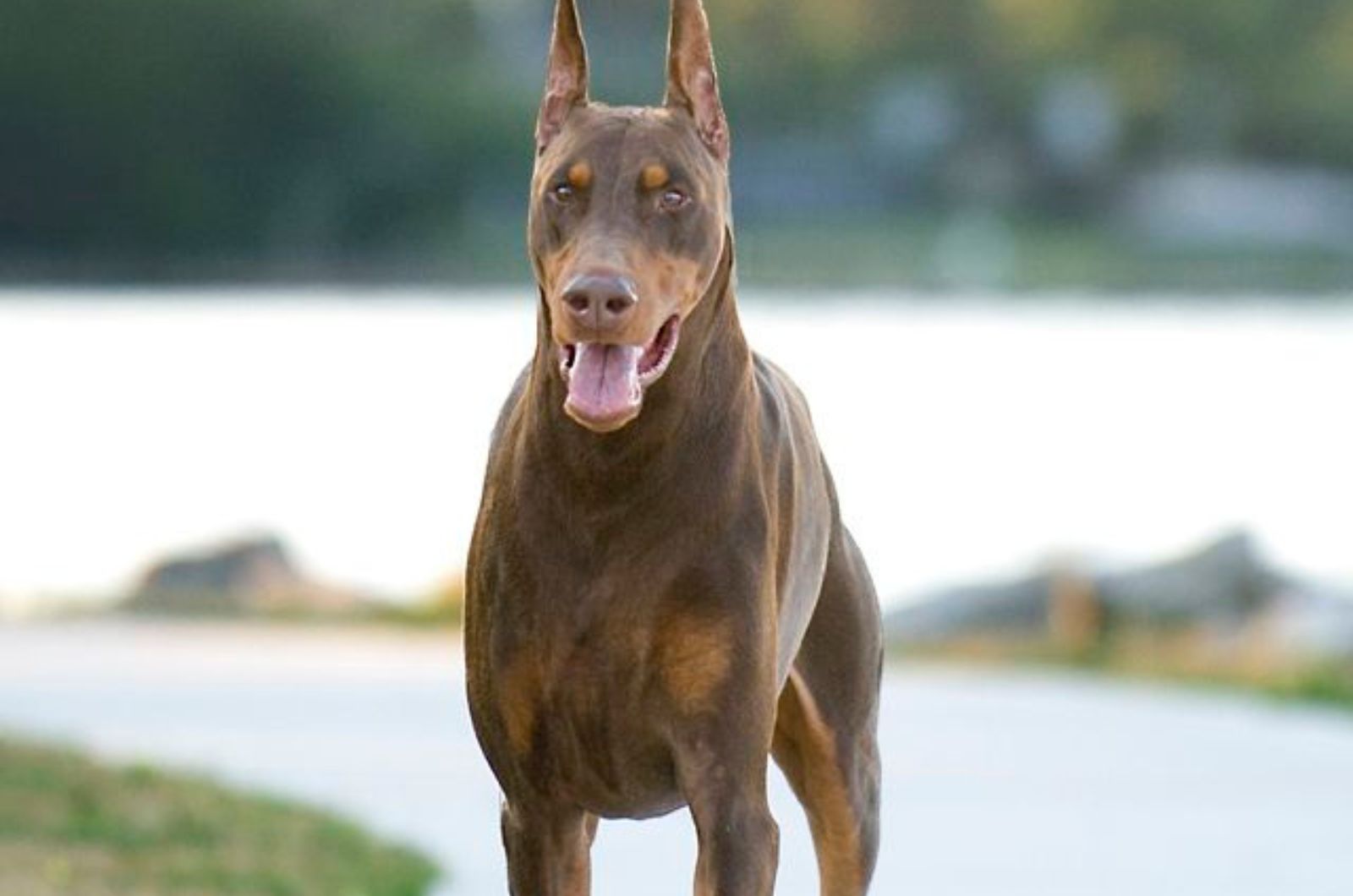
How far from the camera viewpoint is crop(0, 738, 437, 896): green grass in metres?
10.8

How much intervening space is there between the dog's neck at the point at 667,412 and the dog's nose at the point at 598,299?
407mm

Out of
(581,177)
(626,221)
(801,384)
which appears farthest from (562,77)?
(801,384)

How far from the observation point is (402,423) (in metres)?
41.4

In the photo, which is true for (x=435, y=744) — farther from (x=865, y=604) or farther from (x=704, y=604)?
(x=704, y=604)

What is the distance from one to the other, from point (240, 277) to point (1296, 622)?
179 ft

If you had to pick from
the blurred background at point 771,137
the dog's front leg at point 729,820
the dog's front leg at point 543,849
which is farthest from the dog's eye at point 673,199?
the blurred background at point 771,137

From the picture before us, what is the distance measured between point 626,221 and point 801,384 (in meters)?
28.6

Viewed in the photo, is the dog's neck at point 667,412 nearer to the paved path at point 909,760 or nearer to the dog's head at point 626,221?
the dog's head at point 626,221

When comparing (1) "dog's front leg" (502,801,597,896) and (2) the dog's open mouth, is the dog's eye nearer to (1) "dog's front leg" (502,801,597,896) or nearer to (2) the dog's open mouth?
(2) the dog's open mouth

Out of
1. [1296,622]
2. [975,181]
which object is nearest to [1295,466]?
[1296,622]

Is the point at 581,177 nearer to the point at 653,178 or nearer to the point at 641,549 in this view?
the point at 653,178

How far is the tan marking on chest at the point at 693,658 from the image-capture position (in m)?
7.16

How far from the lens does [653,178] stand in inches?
276

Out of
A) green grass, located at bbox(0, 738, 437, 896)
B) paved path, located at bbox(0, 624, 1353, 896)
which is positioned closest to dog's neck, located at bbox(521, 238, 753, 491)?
green grass, located at bbox(0, 738, 437, 896)
